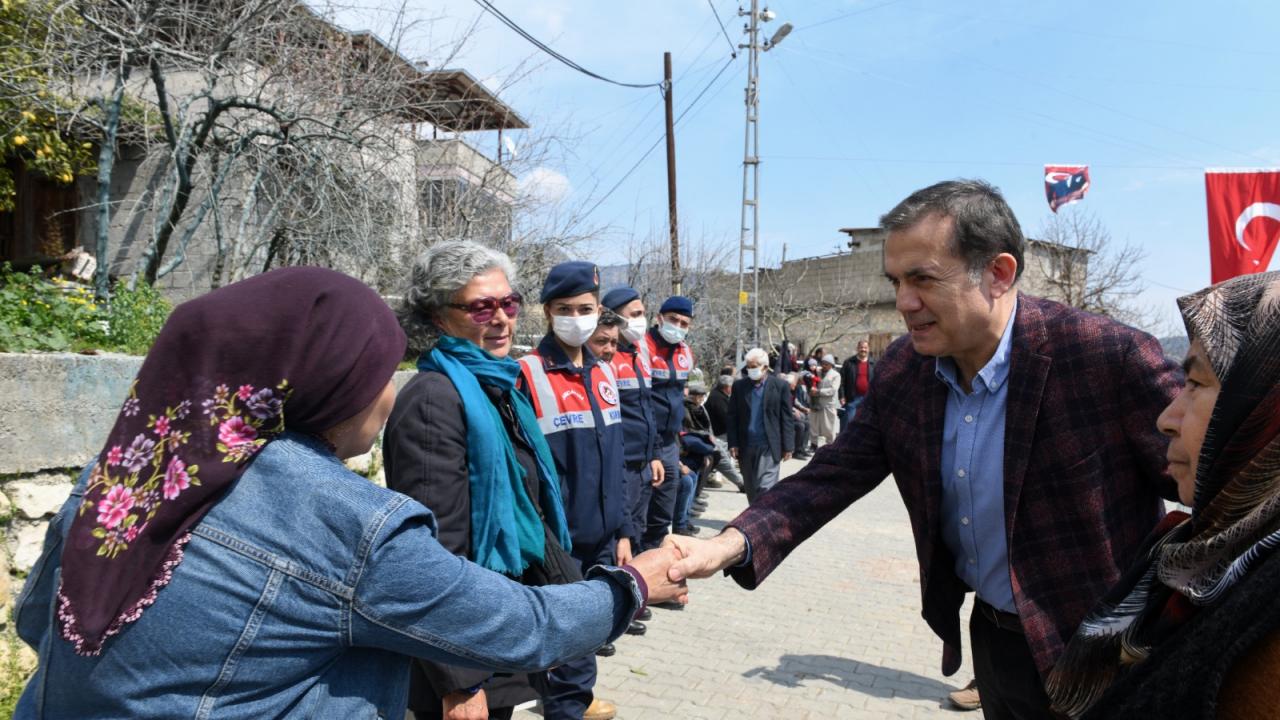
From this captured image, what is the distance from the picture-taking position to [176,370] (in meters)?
1.29

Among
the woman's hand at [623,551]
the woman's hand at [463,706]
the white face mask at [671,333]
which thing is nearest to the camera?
the woman's hand at [463,706]

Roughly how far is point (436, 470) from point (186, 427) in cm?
122

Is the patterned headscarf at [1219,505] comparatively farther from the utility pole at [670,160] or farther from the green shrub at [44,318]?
the utility pole at [670,160]

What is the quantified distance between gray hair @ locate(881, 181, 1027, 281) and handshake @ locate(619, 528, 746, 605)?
1.05 metres

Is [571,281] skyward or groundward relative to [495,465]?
skyward

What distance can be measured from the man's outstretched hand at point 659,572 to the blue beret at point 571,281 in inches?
91.8

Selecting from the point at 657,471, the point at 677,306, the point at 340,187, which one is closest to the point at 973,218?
the point at 657,471

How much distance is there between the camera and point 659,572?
216 cm

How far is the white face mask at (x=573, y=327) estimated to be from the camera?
4289 millimetres

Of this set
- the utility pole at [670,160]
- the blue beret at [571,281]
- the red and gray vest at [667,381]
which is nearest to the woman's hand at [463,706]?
the blue beret at [571,281]

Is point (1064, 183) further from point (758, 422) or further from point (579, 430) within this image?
point (579, 430)

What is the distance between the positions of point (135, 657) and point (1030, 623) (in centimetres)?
196

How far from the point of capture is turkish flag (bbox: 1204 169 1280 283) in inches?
306

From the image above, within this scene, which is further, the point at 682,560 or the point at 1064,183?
the point at 1064,183
